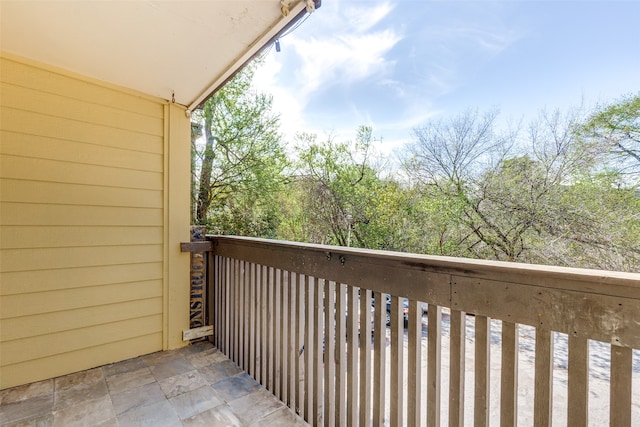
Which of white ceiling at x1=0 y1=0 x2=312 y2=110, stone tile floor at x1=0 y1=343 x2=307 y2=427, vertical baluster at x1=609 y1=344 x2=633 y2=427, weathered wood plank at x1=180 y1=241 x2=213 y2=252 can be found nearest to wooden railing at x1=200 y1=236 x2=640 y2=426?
vertical baluster at x1=609 y1=344 x2=633 y2=427

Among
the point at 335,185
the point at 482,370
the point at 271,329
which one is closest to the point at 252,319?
the point at 271,329

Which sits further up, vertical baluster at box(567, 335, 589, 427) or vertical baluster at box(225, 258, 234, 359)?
vertical baluster at box(567, 335, 589, 427)

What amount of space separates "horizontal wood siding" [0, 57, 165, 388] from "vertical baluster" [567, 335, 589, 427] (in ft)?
8.64

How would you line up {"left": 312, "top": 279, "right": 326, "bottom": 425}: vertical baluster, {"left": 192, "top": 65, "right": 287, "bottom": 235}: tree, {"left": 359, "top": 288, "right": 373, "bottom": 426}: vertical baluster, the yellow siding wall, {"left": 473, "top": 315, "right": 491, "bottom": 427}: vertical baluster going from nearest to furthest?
{"left": 473, "top": 315, "right": 491, "bottom": 427}: vertical baluster
{"left": 359, "top": 288, "right": 373, "bottom": 426}: vertical baluster
{"left": 312, "top": 279, "right": 326, "bottom": 425}: vertical baluster
the yellow siding wall
{"left": 192, "top": 65, "right": 287, "bottom": 235}: tree

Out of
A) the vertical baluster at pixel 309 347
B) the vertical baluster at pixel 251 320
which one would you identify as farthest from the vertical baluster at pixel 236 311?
the vertical baluster at pixel 309 347

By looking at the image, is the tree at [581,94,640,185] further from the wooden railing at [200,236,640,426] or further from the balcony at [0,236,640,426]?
the wooden railing at [200,236,640,426]

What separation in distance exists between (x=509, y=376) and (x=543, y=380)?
0.09 metres

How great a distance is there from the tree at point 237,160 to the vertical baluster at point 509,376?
18.0 feet

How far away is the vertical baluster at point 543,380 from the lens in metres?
0.80

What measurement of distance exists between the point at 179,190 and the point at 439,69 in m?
7.79

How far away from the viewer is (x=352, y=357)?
53.0 inches

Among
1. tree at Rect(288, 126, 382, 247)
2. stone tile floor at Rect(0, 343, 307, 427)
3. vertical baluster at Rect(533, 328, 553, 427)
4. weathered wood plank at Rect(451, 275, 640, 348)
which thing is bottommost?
stone tile floor at Rect(0, 343, 307, 427)

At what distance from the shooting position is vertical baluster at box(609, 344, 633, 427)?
2.27ft

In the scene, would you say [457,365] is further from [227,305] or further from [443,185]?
[443,185]
